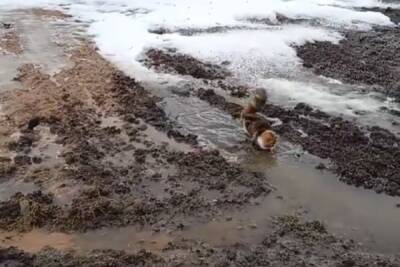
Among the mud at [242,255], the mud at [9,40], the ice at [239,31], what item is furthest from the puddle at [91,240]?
the mud at [9,40]

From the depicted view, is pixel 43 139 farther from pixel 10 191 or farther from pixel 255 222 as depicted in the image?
pixel 255 222

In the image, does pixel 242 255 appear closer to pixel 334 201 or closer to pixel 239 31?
pixel 334 201

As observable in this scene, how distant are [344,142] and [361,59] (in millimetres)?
4697

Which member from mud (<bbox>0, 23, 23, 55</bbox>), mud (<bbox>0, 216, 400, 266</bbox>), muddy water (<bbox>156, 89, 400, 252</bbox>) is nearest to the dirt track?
mud (<bbox>0, 216, 400, 266</bbox>)

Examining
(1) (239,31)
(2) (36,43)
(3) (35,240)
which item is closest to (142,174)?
(3) (35,240)

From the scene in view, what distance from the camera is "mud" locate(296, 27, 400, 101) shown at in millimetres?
11422

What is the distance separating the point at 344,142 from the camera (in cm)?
862

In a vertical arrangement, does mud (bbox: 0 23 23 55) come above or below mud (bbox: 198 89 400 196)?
above

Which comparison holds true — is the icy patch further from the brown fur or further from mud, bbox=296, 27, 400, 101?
the brown fur

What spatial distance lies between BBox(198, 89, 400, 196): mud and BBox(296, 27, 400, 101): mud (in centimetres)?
205

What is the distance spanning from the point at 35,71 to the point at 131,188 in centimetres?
478

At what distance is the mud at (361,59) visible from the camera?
450 inches

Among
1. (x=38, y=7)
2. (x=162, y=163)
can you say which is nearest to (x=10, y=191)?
(x=162, y=163)

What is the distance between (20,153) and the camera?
25.9 feet
